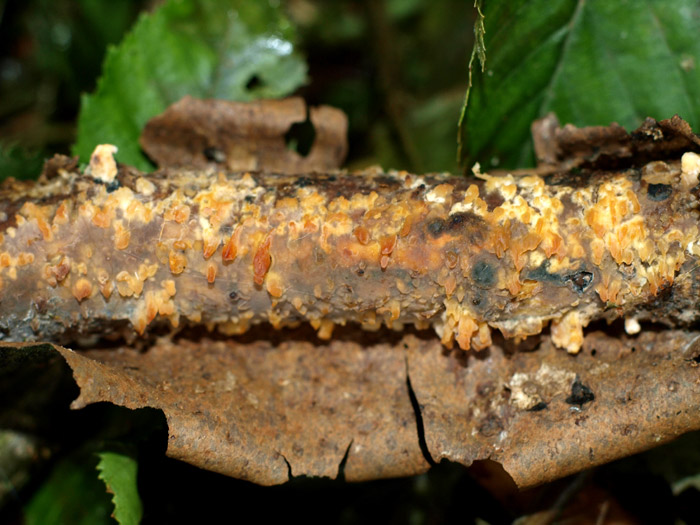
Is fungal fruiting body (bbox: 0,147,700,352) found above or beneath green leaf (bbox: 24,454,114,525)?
above

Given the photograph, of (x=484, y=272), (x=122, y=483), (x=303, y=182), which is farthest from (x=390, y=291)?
(x=122, y=483)

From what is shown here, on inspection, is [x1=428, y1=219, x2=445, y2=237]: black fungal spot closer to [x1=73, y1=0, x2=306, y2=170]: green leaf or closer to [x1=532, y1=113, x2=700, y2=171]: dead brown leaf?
[x1=532, y1=113, x2=700, y2=171]: dead brown leaf

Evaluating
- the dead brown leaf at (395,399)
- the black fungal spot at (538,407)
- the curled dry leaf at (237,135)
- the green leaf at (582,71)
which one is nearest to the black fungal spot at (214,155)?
the curled dry leaf at (237,135)

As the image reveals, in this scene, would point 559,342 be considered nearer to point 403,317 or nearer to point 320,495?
point 403,317

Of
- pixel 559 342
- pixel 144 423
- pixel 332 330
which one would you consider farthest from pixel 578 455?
pixel 144 423

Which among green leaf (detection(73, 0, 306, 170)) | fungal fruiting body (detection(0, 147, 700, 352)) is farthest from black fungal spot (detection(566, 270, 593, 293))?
green leaf (detection(73, 0, 306, 170))

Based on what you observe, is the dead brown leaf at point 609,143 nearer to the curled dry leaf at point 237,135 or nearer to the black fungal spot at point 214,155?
the curled dry leaf at point 237,135

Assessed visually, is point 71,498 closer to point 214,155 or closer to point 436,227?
point 214,155
